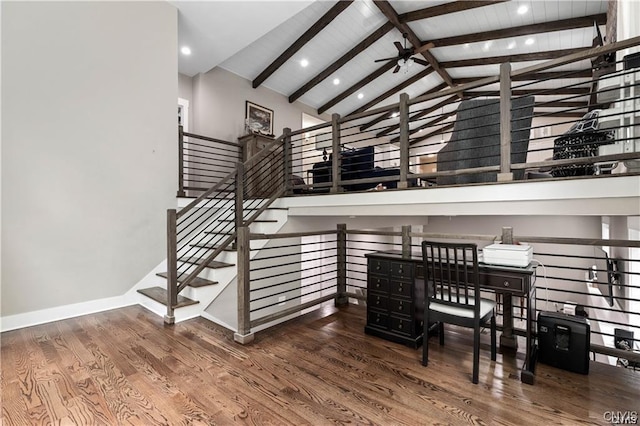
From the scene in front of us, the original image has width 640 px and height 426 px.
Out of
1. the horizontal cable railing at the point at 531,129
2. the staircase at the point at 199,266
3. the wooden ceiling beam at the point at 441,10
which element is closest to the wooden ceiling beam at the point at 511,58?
the wooden ceiling beam at the point at 441,10

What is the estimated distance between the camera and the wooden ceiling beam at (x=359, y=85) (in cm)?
724

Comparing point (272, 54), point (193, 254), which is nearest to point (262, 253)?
point (193, 254)

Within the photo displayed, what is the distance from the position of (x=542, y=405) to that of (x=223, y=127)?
6.45m

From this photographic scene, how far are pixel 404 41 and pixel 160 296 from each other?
6475 mm

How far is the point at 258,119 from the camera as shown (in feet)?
23.1

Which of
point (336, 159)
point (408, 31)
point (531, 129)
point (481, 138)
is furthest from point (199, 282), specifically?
point (408, 31)

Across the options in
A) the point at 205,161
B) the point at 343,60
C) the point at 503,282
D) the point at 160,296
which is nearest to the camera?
the point at 503,282

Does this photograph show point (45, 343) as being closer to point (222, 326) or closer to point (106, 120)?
point (222, 326)

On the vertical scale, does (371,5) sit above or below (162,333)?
above

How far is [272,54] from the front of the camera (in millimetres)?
6340

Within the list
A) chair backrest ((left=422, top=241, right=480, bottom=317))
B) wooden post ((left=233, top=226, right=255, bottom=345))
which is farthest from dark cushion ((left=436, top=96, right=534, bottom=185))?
wooden post ((left=233, top=226, right=255, bottom=345))

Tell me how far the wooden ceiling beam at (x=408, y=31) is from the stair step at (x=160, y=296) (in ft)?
18.1

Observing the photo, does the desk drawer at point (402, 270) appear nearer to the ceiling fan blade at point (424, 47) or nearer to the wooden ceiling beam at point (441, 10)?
the wooden ceiling beam at point (441, 10)

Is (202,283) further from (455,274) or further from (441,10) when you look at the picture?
(441,10)
